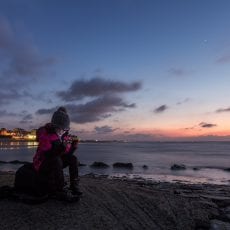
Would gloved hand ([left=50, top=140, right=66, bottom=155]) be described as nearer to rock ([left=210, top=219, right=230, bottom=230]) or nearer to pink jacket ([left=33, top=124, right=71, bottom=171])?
pink jacket ([left=33, top=124, right=71, bottom=171])

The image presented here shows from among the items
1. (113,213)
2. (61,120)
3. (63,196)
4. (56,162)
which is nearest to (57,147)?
(56,162)

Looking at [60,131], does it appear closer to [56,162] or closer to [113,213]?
[56,162]

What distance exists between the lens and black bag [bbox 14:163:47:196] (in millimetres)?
8188

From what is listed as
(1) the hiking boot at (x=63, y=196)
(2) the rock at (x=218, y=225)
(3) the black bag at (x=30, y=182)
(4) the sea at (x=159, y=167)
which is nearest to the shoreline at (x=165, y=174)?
(4) the sea at (x=159, y=167)

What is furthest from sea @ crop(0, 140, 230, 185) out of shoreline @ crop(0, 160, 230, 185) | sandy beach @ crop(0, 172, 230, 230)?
sandy beach @ crop(0, 172, 230, 230)

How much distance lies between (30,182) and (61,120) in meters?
1.56

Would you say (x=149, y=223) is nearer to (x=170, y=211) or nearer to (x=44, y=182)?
(x=170, y=211)

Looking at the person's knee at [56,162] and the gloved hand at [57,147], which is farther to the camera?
the person's knee at [56,162]

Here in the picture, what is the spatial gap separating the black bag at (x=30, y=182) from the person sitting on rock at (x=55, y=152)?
0.33 feet

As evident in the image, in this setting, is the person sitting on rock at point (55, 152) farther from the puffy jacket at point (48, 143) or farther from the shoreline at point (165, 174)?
the shoreline at point (165, 174)

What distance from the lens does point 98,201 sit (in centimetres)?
918

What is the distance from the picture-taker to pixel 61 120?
823 centimetres

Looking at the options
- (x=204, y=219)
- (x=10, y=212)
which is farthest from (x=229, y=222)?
(x=10, y=212)

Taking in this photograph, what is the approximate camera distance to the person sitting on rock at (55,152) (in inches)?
312
